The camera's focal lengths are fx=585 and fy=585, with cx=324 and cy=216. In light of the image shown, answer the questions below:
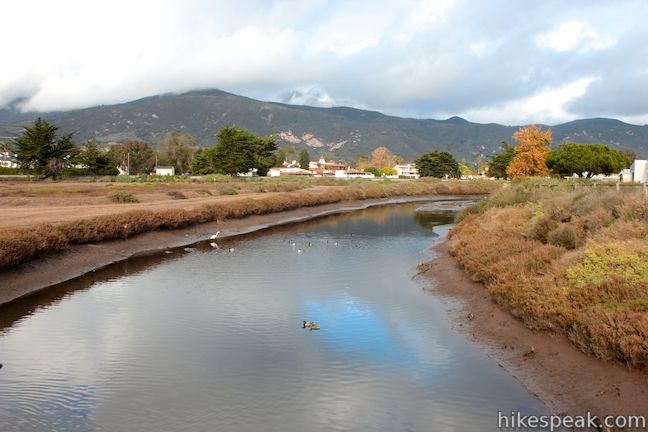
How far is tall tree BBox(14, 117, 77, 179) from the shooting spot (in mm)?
86312

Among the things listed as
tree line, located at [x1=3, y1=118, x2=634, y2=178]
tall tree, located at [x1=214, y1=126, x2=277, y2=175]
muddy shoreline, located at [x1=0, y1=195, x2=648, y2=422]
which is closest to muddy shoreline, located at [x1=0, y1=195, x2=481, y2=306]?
muddy shoreline, located at [x1=0, y1=195, x2=648, y2=422]

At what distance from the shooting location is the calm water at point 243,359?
11500 millimetres

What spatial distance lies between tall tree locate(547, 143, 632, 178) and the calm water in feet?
210

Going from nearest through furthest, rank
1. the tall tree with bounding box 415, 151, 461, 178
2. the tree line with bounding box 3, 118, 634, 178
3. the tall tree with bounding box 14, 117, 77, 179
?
the tree line with bounding box 3, 118, 634, 178 < the tall tree with bounding box 14, 117, 77, 179 < the tall tree with bounding box 415, 151, 461, 178

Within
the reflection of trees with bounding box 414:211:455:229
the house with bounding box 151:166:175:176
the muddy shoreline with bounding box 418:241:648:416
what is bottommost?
the reflection of trees with bounding box 414:211:455:229

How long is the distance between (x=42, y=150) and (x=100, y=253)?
6523 cm

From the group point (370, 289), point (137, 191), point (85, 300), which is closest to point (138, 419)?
point (85, 300)

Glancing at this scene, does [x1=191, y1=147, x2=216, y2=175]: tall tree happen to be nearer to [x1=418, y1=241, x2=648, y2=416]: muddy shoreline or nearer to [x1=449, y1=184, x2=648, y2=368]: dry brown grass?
[x1=449, y1=184, x2=648, y2=368]: dry brown grass

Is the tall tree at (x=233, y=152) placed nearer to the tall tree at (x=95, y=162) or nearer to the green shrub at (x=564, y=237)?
the tall tree at (x=95, y=162)

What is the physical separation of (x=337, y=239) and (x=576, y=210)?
18.7 meters

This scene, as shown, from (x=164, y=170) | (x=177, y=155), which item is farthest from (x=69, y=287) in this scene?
(x=177, y=155)

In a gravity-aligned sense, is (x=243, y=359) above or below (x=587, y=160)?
below

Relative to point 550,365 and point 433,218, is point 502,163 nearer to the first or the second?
point 433,218

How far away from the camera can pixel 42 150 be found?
8669 cm
